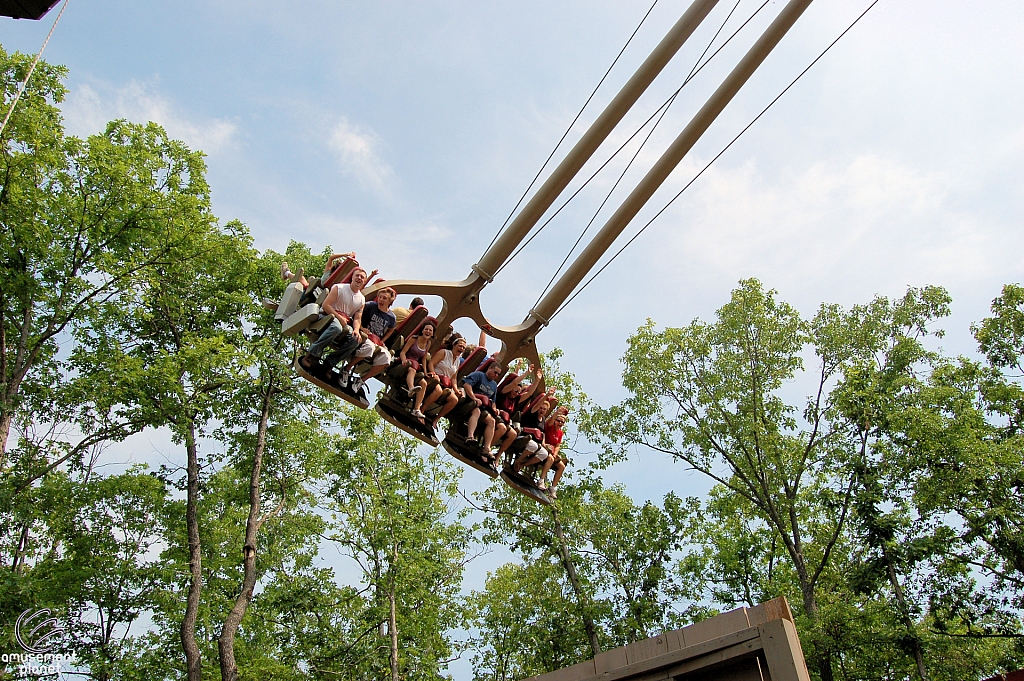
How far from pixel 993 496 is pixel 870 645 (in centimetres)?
401

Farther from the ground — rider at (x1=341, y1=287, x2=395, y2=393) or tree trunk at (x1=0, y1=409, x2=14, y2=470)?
tree trunk at (x1=0, y1=409, x2=14, y2=470)

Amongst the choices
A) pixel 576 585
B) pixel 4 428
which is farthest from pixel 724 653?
pixel 576 585

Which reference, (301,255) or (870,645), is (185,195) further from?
(870,645)

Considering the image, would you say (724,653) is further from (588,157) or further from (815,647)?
(815,647)

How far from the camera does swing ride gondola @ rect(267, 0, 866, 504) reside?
6320mm

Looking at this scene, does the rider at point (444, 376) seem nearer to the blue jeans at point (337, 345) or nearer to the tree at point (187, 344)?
the blue jeans at point (337, 345)

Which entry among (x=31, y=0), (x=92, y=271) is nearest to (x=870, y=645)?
(x=92, y=271)

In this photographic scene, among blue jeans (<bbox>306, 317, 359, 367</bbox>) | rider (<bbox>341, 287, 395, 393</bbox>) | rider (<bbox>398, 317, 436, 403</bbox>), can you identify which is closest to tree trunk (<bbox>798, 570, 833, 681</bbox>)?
rider (<bbox>398, 317, 436, 403</bbox>)

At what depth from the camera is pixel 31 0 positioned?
16.8 ft

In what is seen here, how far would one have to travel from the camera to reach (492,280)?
24.3 ft

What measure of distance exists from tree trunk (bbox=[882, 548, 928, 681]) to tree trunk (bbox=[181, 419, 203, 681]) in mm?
12702

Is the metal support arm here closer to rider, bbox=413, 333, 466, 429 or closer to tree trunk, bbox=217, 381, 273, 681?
rider, bbox=413, 333, 466, 429

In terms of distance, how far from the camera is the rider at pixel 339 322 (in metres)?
6.97
